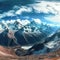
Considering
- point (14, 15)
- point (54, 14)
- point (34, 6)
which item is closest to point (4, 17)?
point (14, 15)

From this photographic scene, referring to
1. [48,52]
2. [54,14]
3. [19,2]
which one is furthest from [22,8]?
[48,52]

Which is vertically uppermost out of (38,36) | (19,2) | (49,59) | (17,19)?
(19,2)

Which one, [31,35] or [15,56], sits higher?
[31,35]

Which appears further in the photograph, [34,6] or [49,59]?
[34,6]

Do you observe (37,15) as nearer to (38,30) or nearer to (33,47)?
(38,30)

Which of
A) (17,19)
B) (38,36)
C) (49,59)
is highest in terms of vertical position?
(17,19)

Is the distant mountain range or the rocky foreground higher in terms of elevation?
the distant mountain range

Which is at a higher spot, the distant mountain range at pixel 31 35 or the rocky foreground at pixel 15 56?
the distant mountain range at pixel 31 35

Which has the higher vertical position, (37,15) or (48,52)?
(37,15)

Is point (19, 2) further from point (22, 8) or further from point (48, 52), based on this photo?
point (48, 52)
